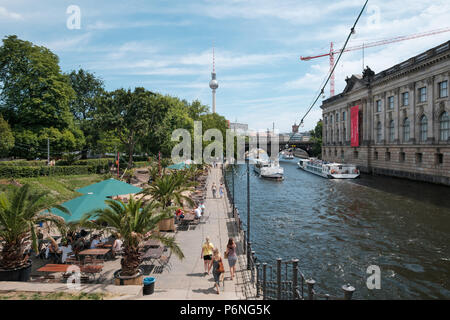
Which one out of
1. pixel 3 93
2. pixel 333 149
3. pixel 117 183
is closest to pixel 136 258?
pixel 117 183

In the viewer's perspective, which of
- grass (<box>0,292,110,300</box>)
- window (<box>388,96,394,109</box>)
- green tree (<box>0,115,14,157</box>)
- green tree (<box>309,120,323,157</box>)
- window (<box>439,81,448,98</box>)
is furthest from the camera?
green tree (<box>309,120,323,157</box>)

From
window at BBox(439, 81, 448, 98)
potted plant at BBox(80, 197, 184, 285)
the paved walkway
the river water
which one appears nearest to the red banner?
window at BBox(439, 81, 448, 98)

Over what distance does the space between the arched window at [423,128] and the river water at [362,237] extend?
46.7 feet

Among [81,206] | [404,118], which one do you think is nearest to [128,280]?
[81,206]

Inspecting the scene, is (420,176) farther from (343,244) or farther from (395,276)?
(395,276)

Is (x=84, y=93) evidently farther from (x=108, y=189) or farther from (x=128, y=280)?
(x=128, y=280)

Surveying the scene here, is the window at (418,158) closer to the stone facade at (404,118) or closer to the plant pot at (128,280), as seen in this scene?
the stone facade at (404,118)

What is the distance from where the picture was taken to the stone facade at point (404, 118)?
4638cm

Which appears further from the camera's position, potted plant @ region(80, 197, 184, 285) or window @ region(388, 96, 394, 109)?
window @ region(388, 96, 394, 109)

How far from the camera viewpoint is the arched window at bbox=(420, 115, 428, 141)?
166ft

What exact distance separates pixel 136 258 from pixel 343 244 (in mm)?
14224

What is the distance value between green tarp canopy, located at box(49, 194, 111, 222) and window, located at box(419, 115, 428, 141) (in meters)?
51.7

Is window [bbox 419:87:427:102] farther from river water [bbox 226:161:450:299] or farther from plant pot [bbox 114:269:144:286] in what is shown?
plant pot [bbox 114:269:144:286]

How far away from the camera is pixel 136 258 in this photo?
10.9m
